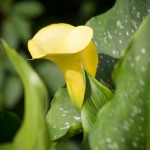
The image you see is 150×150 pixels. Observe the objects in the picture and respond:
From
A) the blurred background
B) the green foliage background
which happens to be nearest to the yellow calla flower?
the green foliage background

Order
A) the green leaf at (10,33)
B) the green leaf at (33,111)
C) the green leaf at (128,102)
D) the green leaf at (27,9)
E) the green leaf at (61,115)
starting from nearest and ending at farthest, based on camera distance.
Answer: the green leaf at (33,111)
the green leaf at (128,102)
the green leaf at (61,115)
the green leaf at (10,33)
the green leaf at (27,9)

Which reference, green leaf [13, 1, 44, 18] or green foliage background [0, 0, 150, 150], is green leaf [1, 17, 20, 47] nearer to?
green leaf [13, 1, 44, 18]

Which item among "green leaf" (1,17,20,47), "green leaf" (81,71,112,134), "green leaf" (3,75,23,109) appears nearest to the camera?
"green leaf" (81,71,112,134)

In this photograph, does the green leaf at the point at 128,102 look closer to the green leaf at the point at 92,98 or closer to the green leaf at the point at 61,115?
the green leaf at the point at 92,98

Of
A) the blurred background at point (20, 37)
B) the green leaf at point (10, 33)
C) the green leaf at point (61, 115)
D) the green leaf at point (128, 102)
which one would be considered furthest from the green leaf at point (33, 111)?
the green leaf at point (10, 33)

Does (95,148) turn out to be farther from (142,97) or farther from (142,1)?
(142,1)

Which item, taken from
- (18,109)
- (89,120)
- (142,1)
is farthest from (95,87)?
(18,109)
